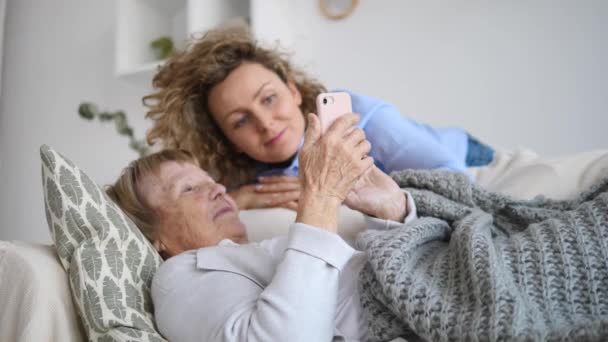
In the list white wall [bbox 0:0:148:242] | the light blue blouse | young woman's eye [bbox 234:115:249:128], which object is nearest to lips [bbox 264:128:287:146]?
young woman's eye [bbox 234:115:249:128]

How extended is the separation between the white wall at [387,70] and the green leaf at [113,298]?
1386 millimetres

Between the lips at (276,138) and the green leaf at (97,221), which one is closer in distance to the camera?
the green leaf at (97,221)

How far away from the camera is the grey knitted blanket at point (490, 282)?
57 centimetres

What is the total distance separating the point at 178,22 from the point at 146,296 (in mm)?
1713

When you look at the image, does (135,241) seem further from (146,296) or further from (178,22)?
(178,22)

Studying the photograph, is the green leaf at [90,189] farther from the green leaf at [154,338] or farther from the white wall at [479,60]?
the white wall at [479,60]

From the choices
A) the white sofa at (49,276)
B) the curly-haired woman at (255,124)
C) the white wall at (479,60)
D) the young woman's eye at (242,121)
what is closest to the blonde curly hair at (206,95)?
the curly-haired woman at (255,124)

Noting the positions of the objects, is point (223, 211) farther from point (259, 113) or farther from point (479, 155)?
point (479, 155)

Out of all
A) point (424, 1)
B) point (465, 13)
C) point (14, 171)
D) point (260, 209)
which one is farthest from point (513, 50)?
point (14, 171)

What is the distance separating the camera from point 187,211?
3.18 feet

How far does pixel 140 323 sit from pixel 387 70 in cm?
159

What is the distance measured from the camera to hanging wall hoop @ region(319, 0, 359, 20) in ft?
6.81

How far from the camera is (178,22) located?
221 cm

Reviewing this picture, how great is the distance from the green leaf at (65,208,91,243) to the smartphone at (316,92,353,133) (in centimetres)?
45
